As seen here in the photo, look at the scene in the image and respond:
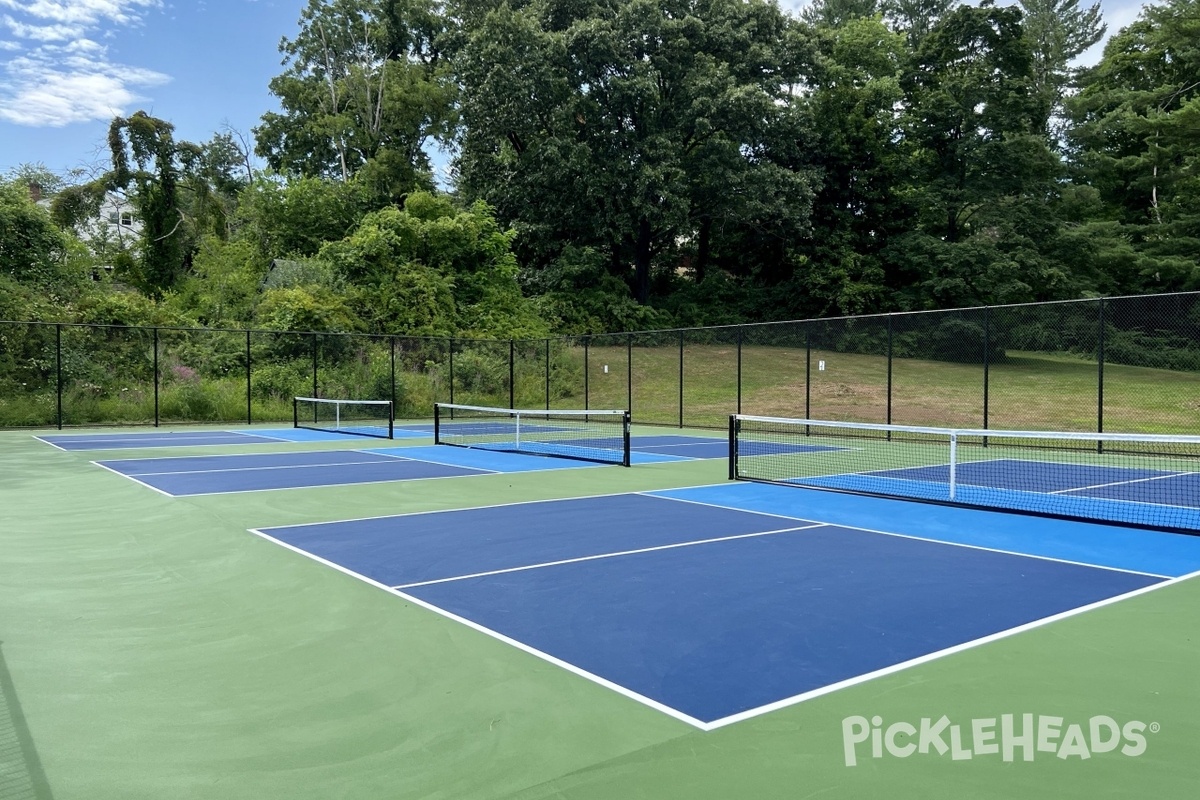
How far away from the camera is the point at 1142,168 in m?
40.8

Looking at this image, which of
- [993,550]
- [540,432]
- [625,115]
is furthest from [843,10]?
[993,550]

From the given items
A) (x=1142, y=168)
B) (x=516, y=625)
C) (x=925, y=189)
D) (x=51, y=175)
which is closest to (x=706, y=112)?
(x=925, y=189)

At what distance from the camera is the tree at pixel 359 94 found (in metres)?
43.3

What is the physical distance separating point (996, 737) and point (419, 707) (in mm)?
2391

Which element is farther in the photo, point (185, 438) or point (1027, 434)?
point (185, 438)

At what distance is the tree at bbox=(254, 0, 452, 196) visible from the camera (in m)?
43.3

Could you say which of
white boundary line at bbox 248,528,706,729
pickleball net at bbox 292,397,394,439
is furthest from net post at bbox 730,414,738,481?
pickleball net at bbox 292,397,394,439

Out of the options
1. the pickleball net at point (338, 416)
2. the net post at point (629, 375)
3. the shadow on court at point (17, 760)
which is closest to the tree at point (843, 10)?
the net post at point (629, 375)

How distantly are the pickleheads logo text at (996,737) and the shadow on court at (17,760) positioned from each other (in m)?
2.92

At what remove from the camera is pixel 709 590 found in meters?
5.75

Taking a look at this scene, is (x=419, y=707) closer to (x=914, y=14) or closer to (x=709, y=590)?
(x=709, y=590)

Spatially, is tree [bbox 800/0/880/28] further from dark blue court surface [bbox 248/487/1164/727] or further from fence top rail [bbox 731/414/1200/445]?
dark blue court surface [bbox 248/487/1164/727]

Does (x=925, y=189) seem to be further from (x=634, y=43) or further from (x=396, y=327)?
(x=396, y=327)

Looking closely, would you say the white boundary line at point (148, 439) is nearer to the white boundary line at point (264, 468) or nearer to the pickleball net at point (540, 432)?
the white boundary line at point (264, 468)
